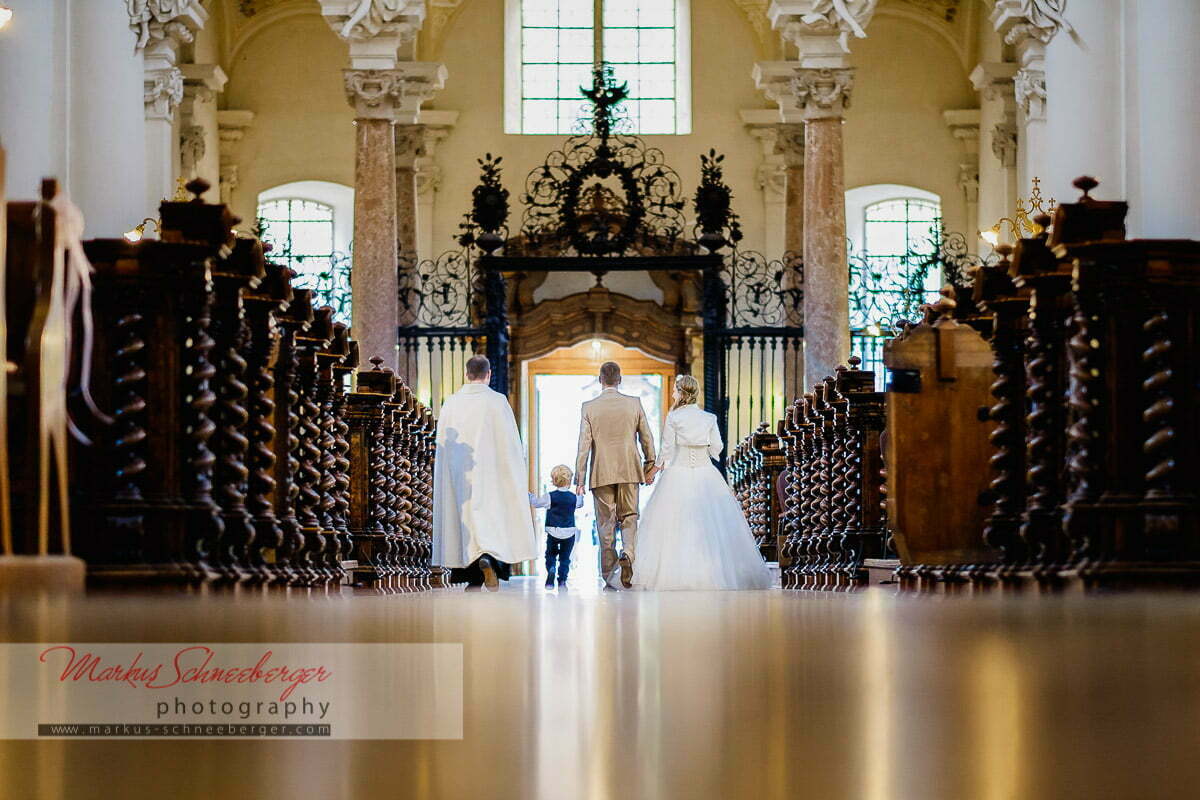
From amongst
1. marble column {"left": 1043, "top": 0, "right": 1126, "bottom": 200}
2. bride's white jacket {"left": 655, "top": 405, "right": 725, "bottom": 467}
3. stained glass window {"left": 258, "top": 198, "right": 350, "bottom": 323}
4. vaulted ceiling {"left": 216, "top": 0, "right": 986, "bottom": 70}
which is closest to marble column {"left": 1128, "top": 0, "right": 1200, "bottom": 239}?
marble column {"left": 1043, "top": 0, "right": 1126, "bottom": 200}

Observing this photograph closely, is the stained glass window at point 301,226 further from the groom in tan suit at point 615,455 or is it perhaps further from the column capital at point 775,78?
the groom in tan suit at point 615,455

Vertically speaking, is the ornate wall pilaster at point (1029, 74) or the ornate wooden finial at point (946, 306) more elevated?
the ornate wall pilaster at point (1029, 74)

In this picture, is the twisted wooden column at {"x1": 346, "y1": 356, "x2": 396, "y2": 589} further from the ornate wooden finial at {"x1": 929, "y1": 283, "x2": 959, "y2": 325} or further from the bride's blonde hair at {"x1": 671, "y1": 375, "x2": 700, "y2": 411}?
the ornate wooden finial at {"x1": 929, "y1": 283, "x2": 959, "y2": 325}

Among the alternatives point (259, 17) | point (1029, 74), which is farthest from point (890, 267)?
point (259, 17)

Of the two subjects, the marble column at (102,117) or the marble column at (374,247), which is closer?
the marble column at (102,117)

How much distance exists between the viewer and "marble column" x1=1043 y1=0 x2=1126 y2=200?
14.5 m

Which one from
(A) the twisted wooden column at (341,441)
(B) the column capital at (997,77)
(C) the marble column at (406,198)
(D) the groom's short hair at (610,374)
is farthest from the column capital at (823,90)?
(A) the twisted wooden column at (341,441)

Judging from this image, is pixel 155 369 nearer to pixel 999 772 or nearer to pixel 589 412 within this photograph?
pixel 999 772

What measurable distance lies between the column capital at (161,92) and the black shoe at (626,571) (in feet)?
38.1

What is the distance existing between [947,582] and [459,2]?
20613mm

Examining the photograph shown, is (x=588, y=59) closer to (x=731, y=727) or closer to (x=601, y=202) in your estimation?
(x=601, y=202)

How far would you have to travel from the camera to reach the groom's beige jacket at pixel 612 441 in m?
13.7

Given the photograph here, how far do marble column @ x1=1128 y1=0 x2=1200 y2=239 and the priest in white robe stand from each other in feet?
17.0

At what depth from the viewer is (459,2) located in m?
27.6
